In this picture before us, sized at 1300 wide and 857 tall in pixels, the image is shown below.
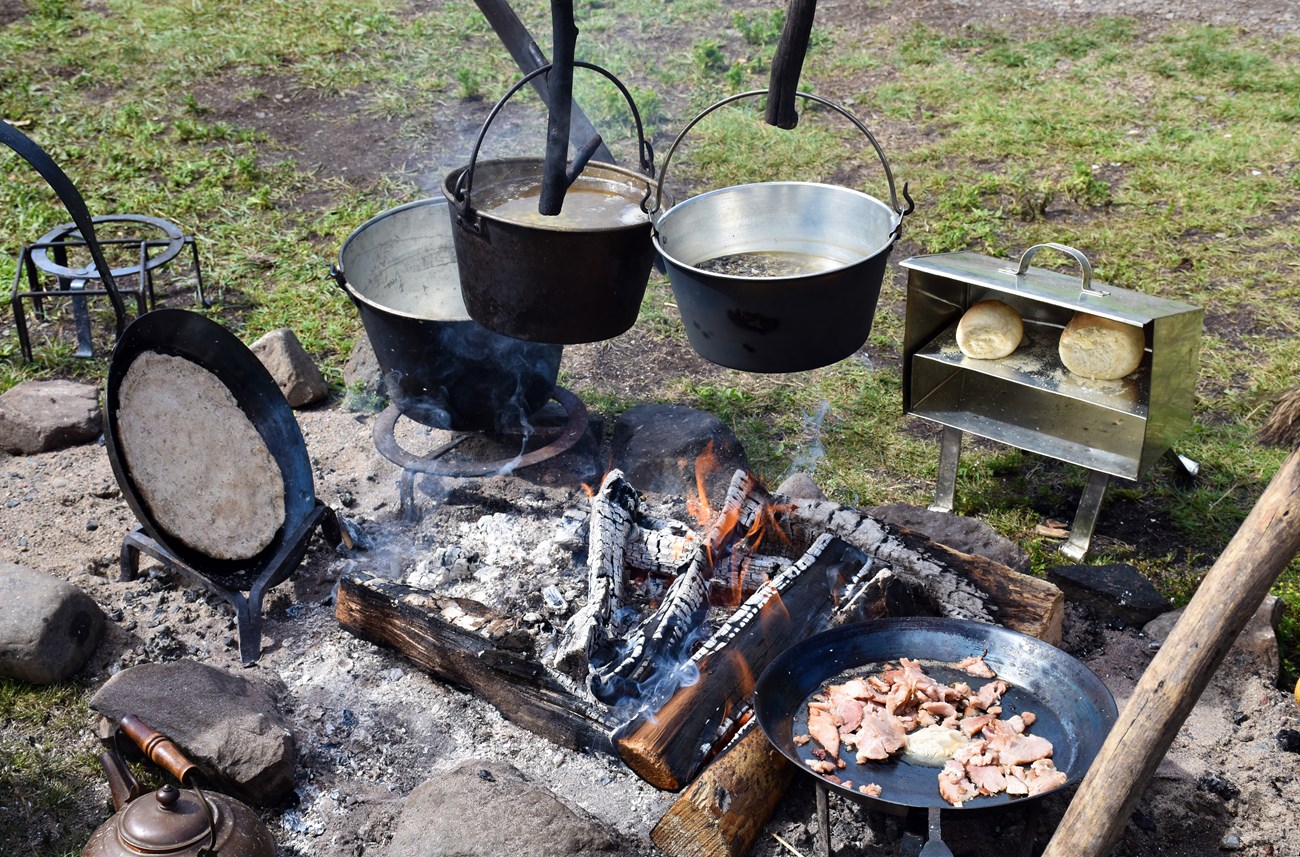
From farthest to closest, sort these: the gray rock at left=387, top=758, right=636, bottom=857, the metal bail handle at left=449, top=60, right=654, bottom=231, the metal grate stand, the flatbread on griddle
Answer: the metal grate stand
the flatbread on griddle
the metal bail handle at left=449, top=60, right=654, bottom=231
the gray rock at left=387, top=758, right=636, bottom=857

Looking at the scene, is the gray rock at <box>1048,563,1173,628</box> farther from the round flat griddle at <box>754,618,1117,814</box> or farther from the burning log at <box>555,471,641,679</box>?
the burning log at <box>555,471,641,679</box>

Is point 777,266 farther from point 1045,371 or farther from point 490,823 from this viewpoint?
point 490,823

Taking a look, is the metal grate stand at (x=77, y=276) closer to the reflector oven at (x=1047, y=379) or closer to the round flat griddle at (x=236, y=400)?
the round flat griddle at (x=236, y=400)

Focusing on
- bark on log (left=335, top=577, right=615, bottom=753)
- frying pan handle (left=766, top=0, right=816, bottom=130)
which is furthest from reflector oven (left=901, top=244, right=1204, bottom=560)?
bark on log (left=335, top=577, right=615, bottom=753)

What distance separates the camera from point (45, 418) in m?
5.25

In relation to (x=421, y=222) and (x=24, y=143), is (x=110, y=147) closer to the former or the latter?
(x=421, y=222)

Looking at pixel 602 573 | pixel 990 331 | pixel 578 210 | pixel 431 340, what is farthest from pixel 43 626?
pixel 990 331

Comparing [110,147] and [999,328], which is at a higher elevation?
[999,328]

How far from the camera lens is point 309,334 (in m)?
6.31

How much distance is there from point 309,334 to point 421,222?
1.58 metres

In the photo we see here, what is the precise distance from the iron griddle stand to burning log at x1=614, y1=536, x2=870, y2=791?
62.8 inches

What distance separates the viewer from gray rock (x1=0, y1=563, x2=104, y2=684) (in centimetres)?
378

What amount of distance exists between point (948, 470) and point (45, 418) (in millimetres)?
4407

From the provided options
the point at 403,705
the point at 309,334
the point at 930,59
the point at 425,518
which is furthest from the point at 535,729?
the point at 930,59
